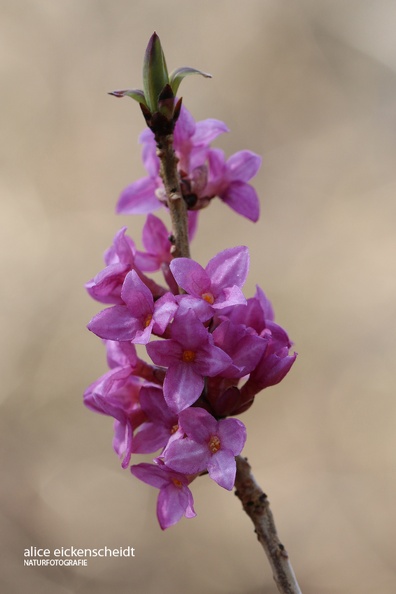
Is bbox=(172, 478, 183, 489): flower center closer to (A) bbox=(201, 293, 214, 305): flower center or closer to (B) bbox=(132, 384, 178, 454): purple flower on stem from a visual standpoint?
(B) bbox=(132, 384, 178, 454): purple flower on stem

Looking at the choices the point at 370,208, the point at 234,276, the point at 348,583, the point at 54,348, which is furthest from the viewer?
the point at 370,208

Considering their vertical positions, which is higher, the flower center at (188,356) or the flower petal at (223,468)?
the flower center at (188,356)

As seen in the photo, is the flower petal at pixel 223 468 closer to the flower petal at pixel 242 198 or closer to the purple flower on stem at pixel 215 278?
the purple flower on stem at pixel 215 278

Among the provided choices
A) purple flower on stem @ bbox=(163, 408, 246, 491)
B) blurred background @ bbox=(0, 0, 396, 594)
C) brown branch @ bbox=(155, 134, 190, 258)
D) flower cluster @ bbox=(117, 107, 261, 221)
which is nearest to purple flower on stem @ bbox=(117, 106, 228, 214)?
flower cluster @ bbox=(117, 107, 261, 221)

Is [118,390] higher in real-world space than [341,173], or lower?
lower

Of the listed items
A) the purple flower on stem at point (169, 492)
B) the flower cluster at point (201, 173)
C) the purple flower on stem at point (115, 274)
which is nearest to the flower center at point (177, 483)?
the purple flower on stem at point (169, 492)

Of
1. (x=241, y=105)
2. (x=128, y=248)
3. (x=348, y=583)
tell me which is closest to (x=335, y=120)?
(x=241, y=105)

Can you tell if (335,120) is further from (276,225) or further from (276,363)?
(276,363)
